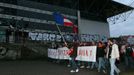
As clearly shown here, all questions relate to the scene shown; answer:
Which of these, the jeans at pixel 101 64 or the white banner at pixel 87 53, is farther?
the white banner at pixel 87 53

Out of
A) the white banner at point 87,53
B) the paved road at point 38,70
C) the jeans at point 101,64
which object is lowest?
the paved road at point 38,70

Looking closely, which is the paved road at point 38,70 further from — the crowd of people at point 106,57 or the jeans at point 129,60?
the jeans at point 129,60

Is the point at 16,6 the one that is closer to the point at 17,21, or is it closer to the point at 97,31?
the point at 17,21

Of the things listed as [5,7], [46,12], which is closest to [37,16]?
[46,12]

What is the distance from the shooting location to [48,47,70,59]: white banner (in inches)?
824

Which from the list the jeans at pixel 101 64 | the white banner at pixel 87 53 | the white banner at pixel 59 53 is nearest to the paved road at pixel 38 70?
the jeans at pixel 101 64

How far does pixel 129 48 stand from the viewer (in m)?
18.6

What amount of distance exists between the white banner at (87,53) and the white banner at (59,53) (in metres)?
1.80

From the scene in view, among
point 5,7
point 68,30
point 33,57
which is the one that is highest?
point 5,7

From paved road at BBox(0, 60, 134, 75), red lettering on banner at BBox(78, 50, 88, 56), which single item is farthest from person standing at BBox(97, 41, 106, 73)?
red lettering on banner at BBox(78, 50, 88, 56)

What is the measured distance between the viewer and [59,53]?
2205 cm

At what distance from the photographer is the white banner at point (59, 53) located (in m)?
20.9

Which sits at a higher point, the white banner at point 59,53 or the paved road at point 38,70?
the white banner at point 59,53

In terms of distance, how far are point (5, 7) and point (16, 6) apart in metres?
1.78
